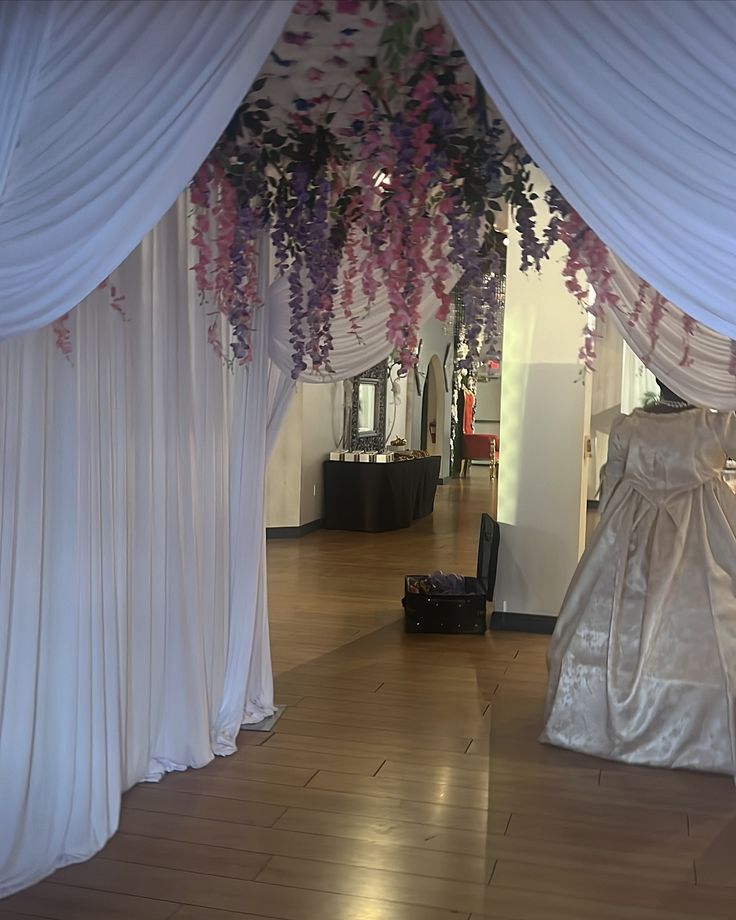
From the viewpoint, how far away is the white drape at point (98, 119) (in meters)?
2.14

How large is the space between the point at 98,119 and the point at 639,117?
3.82 ft

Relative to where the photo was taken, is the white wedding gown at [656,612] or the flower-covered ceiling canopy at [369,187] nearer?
the flower-covered ceiling canopy at [369,187]

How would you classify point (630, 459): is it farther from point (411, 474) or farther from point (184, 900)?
point (411, 474)

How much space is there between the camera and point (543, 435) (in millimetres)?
6023

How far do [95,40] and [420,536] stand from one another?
8.14 m

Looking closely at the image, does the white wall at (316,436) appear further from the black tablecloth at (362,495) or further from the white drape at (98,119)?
the white drape at (98,119)

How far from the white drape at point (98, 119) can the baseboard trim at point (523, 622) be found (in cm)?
443

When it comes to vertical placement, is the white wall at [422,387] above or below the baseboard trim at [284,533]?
above

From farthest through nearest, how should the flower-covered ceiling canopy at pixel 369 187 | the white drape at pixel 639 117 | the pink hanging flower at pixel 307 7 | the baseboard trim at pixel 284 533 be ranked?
the baseboard trim at pixel 284 533 < the flower-covered ceiling canopy at pixel 369 187 < the pink hanging flower at pixel 307 7 < the white drape at pixel 639 117

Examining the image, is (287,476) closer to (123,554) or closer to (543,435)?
(543,435)

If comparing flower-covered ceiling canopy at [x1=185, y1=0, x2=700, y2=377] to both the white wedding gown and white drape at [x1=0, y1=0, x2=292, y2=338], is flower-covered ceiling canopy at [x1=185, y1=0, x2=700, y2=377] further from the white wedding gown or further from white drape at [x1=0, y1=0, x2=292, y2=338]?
the white wedding gown

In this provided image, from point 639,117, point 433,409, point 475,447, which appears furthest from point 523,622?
point 475,447

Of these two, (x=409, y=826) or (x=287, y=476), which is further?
(x=287, y=476)

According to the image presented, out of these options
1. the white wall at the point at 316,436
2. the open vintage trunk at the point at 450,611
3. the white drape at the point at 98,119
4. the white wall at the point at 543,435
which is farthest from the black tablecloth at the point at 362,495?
the white drape at the point at 98,119
